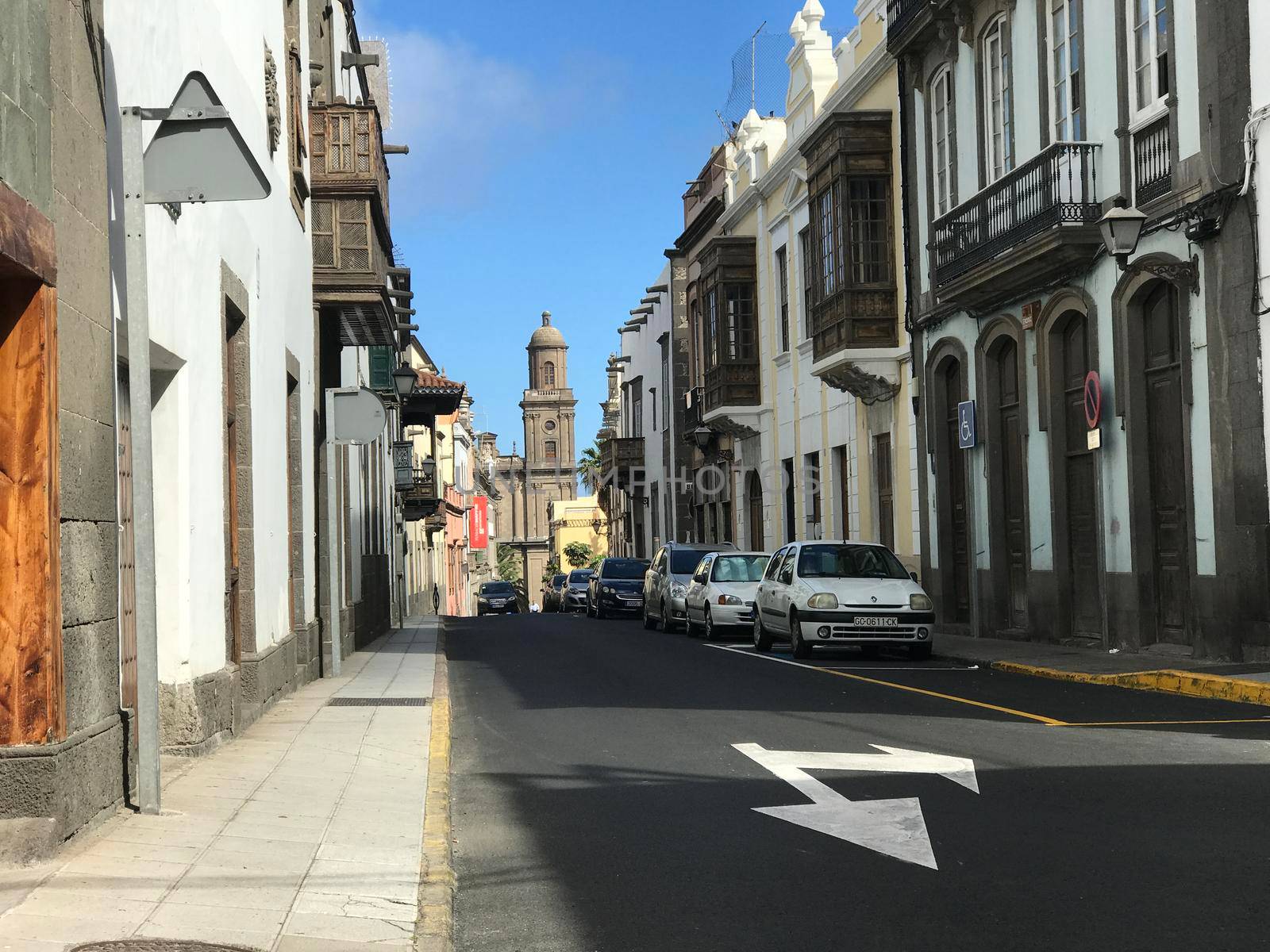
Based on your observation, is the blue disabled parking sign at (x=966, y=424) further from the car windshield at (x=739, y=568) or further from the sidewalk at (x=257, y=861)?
the sidewalk at (x=257, y=861)

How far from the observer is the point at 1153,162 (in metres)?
19.1

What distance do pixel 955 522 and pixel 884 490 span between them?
13.9 ft

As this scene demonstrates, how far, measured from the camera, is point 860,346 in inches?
1178

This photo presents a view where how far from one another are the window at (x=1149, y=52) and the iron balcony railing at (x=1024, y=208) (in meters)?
1.20

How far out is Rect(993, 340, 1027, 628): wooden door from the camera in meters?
24.4

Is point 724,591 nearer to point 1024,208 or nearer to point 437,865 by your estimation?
point 1024,208

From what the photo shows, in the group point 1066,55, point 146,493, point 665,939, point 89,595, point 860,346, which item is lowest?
point 665,939

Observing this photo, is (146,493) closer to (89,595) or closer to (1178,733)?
(89,595)

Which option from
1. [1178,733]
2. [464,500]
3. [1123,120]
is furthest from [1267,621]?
[464,500]

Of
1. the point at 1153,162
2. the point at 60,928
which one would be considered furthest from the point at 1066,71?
the point at 60,928

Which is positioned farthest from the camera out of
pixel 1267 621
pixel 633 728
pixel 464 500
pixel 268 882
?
pixel 464 500

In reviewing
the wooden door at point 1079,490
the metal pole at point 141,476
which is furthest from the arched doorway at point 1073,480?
the metal pole at point 141,476

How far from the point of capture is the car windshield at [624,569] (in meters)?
45.0

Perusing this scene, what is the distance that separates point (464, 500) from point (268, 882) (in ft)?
317
